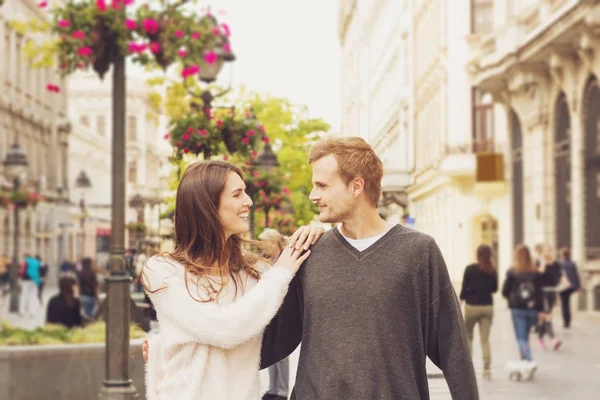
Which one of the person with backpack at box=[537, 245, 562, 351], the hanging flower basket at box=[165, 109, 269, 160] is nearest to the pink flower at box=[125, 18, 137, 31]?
the hanging flower basket at box=[165, 109, 269, 160]

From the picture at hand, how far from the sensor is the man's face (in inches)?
165

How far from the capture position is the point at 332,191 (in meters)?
4.20

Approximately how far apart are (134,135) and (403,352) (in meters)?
17.6

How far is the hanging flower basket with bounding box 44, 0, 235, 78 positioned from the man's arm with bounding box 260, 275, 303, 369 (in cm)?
694

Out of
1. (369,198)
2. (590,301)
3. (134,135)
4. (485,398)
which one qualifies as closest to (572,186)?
(590,301)

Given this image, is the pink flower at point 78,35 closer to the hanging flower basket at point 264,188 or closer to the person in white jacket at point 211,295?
the hanging flower basket at point 264,188

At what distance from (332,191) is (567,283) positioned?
18596 millimetres

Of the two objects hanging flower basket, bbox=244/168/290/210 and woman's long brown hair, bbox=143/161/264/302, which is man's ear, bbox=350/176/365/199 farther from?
hanging flower basket, bbox=244/168/290/210

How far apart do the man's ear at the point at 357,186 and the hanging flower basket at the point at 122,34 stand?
7.07m

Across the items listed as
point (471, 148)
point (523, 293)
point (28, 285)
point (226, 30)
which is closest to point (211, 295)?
point (471, 148)

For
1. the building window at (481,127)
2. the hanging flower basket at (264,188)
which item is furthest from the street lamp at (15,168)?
the building window at (481,127)

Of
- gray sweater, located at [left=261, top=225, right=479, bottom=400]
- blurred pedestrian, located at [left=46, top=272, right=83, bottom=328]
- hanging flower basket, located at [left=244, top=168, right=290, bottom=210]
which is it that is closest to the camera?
gray sweater, located at [left=261, top=225, right=479, bottom=400]

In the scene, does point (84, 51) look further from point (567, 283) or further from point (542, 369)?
point (567, 283)

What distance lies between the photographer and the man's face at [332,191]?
4191 mm
